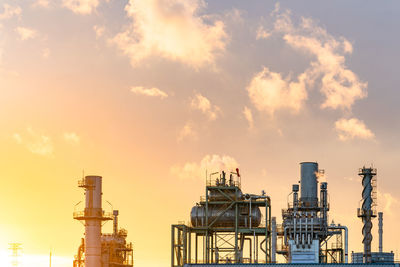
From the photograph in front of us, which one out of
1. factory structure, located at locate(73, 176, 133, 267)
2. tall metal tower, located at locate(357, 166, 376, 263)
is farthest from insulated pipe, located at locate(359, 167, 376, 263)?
A: factory structure, located at locate(73, 176, 133, 267)

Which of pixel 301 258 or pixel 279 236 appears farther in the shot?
pixel 279 236

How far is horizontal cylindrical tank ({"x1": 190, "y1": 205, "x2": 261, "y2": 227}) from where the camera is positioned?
368ft

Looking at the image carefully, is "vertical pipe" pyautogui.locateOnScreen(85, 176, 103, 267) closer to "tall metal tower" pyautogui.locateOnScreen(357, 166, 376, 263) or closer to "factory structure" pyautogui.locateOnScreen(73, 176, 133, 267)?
"factory structure" pyautogui.locateOnScreen(73, 176, 133, 267)

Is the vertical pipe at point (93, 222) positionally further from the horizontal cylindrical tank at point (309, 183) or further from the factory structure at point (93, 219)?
the horizontal cylindrical tank at point (309, 183)

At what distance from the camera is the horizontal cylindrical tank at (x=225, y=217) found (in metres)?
112

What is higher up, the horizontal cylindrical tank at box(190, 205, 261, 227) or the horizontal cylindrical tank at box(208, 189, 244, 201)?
the horizontal cylindrical tank at box(208, 189, 244, 201)

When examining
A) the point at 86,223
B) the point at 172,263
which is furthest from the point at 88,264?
the point at 172,263

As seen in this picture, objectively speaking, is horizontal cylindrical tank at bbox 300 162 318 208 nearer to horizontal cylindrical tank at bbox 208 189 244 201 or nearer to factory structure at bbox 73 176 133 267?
horizontal cylindrical tank at bbox 208 189 244 201

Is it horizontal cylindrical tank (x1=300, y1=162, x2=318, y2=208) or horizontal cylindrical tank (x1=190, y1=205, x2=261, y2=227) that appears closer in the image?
horizontal cylindrical tank (x1=300, y1=162, x2=318, y2=208)

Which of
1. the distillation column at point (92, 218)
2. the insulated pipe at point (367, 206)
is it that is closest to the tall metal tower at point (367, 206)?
the insulated pipe at point (367, 206)

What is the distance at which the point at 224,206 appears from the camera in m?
113

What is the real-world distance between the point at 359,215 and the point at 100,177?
3485cm

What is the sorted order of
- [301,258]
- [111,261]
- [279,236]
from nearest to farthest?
A: 1. [301,258]
2. [279,236]
3. [111,261]

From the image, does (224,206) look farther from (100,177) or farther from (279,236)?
(100,177)
